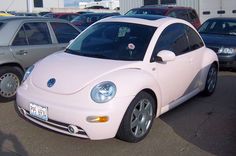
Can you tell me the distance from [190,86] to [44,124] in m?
2.60

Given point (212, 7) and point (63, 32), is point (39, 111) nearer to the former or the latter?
point (63, 32)

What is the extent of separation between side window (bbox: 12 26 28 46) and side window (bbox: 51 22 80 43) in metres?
0.76

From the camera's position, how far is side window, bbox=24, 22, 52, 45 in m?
6.57

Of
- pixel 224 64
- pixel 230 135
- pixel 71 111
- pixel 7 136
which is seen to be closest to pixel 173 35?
pixel 230 135

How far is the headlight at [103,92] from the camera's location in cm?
414

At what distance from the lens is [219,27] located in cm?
1055

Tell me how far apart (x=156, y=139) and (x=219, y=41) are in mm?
5578

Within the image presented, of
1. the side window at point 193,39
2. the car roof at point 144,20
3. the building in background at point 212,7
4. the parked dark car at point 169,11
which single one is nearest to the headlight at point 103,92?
the car roof at point 144,20

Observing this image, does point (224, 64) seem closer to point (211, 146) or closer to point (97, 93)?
point (211, 146)

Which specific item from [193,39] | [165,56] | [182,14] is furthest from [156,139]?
[182,14]

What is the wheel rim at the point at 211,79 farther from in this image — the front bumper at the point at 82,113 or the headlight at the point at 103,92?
the headlight at the point at 103,92

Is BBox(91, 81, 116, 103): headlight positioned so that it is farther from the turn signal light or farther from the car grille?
the car grille

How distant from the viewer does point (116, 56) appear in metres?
4.96

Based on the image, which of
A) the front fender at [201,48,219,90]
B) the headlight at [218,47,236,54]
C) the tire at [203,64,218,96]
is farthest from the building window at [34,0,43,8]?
the front fender at [201,48,219,90]
